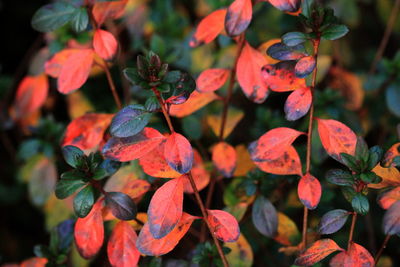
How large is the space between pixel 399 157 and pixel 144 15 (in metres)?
1.18

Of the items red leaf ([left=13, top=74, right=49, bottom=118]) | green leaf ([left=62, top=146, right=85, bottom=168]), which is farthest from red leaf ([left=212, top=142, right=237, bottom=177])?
red leaf ([left=13, top=74, right=49, bottom=118])

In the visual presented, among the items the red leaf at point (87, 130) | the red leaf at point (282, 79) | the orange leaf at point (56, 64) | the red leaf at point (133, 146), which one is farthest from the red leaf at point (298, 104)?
the orange leaf at point (56, 64)

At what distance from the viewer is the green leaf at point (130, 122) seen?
3.02ft

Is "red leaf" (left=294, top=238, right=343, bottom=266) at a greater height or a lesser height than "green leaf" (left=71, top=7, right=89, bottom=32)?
lesser

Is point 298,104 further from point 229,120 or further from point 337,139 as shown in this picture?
point 229,120

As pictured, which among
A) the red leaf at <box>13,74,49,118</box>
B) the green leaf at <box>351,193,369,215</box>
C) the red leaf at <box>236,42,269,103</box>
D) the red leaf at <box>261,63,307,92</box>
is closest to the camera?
the green leaf at <box>351,193,369,215</box>

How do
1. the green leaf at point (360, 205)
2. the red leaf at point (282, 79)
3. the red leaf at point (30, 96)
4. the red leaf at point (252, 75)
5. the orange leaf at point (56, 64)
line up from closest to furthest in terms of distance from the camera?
the green leaf at point (360, 205)
the red leaf at point (282, 79)
the red leaf at point (252, 75)
the orange leaf at point (56, 64)
the red leaf at point (30, 96)

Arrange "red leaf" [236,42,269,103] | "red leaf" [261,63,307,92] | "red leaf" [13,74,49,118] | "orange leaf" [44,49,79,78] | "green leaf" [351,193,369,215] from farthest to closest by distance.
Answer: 1. "red leaf" [13,74,49,118]
2. "orange leaf" [44,49,79,78]
3. "red leaf" [236,42,269,103]
4. "red leaf" [261,63,307,92]
5. "green leaf" [351,193,369,215]

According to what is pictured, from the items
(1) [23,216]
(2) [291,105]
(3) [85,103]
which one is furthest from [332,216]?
(1) [23,216]

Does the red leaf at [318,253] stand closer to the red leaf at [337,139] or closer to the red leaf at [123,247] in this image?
the red leaf at [337,139]

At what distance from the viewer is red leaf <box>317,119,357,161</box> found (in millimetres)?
1003

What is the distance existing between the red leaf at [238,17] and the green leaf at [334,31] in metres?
0.17

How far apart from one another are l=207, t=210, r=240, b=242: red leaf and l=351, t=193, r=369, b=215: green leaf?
226 mm

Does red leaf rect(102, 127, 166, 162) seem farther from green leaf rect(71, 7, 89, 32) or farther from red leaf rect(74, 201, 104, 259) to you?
green leaf rect(71, 7, 89, 32)
